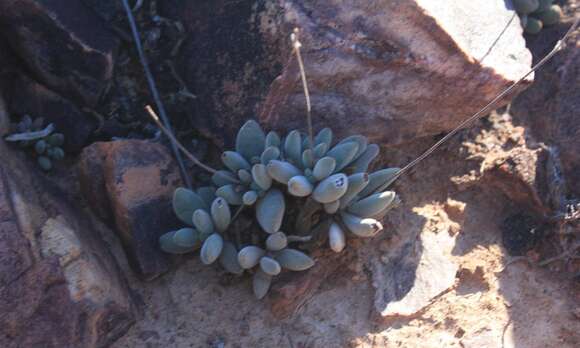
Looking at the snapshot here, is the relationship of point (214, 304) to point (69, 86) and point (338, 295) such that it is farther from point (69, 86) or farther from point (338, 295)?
point (69, 86)

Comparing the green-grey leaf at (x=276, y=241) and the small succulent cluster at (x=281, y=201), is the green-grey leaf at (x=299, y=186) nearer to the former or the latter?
the small succulent cluster at (x=281, y=201)

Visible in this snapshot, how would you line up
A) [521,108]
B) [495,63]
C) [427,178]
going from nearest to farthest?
[495,63]
[427,178]
[521,108]

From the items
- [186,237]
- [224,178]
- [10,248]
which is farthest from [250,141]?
[10,248]

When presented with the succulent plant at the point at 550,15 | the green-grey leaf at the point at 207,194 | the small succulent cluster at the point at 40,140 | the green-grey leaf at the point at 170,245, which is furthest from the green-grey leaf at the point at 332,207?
the succulent plant at the point at 550,15

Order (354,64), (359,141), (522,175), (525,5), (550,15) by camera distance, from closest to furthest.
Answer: (359,141), (354,64), (522,175), (525,5), (550,15)

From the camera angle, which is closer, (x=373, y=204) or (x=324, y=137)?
(x=373, y=204)

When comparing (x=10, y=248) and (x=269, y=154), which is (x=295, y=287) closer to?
(x=269, y=154)

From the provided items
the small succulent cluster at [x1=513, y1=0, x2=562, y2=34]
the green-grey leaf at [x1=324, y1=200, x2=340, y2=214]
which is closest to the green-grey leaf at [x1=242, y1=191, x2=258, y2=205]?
the green-grey leaf at [x1=324, y1=200, x2=340, y2=214]

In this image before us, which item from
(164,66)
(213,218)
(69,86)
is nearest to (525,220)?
(213,218)
